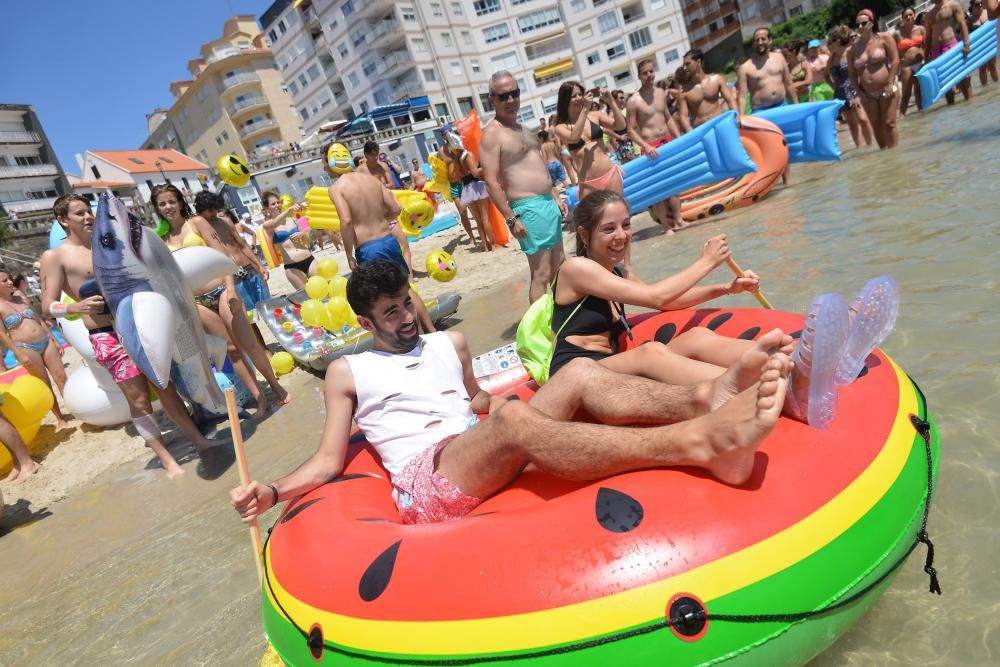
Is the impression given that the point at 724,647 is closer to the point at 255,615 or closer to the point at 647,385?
the point at 647,385

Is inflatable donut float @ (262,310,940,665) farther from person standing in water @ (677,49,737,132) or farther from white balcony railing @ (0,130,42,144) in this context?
white balcony railing @ (0,130,42,144)

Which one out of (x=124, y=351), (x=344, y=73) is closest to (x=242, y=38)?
(x=344, y=73)

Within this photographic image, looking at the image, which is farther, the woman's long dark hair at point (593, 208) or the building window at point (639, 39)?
the building window at point (639, 39)

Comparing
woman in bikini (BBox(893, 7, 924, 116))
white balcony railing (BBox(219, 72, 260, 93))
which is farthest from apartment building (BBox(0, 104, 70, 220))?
woman in bikini (BBox(893, 7, 924, 116))

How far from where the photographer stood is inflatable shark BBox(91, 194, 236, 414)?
3.60m

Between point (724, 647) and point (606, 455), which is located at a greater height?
point (606, 455)

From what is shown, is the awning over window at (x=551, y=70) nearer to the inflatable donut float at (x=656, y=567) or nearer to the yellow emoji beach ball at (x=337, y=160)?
the yellow emoji beach ball at (x=337, y=160)

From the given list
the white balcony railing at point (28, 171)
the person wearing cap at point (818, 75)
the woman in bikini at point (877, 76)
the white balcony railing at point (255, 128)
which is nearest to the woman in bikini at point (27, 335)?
the woman in bikini at point (877, 76)

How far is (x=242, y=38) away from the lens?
52.3m

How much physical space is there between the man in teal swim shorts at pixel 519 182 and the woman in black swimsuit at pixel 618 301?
164cm

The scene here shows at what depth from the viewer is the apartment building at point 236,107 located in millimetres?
46000

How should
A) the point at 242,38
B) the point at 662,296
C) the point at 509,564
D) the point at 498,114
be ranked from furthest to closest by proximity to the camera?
the point at 242,38, the point at 498,114, the point at 662,296, the point at 509,564

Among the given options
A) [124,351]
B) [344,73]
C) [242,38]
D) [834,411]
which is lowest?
[834,411]

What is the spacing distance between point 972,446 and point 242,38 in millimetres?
61435
